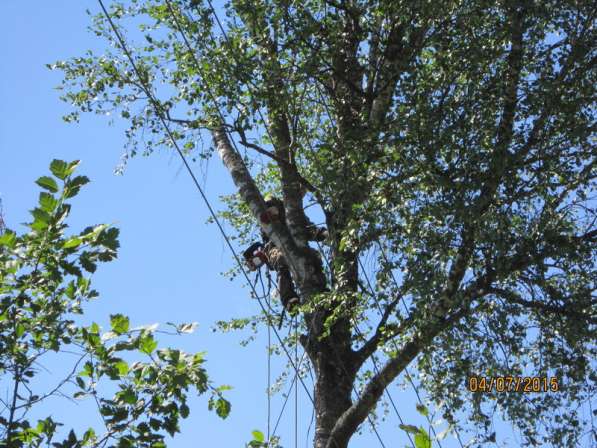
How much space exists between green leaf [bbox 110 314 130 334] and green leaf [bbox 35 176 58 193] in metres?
0.73

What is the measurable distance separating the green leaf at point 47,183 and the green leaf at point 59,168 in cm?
4

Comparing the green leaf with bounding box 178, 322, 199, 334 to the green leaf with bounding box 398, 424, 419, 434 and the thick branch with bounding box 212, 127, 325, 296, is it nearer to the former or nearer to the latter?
the green leaf with bounding box 398, 424, 419, 434

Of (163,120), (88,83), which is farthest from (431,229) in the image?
(88,83)

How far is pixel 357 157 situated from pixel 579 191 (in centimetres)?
210

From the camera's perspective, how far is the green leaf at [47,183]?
15.7 ft

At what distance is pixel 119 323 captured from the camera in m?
5.00

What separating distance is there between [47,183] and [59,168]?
0.32ft

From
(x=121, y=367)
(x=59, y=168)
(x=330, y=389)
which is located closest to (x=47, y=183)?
(x=59, y=168)

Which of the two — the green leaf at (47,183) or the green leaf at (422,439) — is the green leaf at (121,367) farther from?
the green leaf at (422,439)

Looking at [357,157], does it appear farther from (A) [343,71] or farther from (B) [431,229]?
(A) [343,71]

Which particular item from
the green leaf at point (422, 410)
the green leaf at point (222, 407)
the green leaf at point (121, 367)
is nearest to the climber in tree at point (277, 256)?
the green leaf at point (222, 407)

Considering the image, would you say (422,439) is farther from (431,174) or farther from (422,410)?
(431,174)

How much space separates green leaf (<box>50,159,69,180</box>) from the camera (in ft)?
15.6

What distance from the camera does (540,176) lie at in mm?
8859
